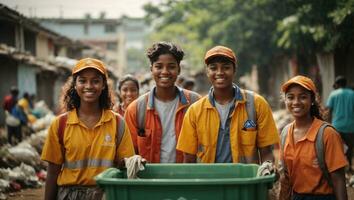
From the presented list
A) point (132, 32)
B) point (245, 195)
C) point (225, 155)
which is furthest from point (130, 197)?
point (132, 32)

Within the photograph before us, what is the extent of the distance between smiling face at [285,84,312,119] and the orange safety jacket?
977mm

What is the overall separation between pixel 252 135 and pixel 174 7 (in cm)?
3655

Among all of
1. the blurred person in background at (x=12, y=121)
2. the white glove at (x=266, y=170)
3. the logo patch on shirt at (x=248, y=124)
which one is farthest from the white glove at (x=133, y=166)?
the blurred person in background at (x=12, y=121)

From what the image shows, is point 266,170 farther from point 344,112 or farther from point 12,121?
point 12,121

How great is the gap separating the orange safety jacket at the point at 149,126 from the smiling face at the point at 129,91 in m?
2.27

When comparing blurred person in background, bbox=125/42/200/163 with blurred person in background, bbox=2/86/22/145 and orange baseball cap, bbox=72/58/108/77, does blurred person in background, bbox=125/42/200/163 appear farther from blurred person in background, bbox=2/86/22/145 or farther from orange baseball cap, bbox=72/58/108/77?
blurred person in background, bbox=2/86/22/145

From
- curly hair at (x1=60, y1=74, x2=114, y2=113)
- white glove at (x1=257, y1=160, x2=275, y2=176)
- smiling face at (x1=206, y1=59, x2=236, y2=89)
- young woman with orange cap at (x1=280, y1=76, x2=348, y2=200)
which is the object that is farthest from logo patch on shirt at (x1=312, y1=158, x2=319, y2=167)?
curly hair at (x1=60, y1=74, x2=114, y2=113)

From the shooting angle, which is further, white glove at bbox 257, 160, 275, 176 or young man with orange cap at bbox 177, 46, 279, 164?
young man with orange cap at bbox 177, 46, 279, 164

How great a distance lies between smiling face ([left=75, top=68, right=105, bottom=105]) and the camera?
3723 millimetres

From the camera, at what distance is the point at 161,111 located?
452cm

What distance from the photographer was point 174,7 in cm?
3984

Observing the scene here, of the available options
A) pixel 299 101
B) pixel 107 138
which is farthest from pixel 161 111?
pixel 299 101

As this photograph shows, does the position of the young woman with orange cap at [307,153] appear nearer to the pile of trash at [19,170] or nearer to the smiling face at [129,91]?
the smiling face at [129,91]

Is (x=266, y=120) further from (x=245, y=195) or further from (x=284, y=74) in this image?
(x=284, y=74)
